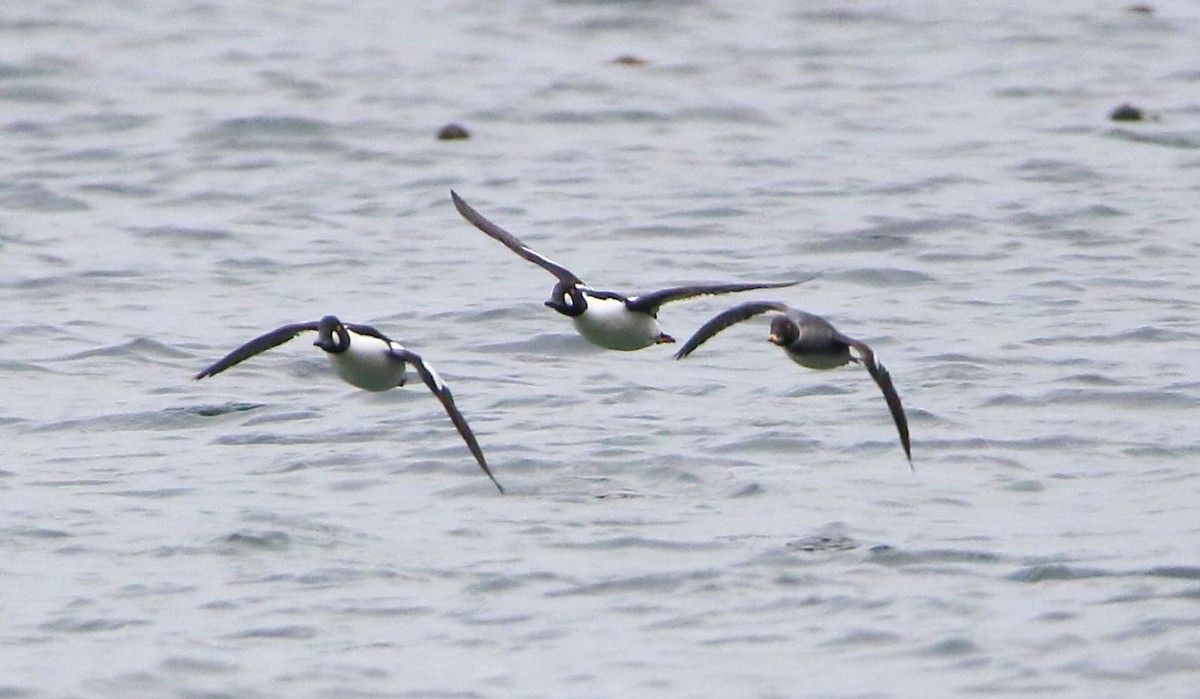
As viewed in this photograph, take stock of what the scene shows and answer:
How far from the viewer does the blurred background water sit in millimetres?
9977

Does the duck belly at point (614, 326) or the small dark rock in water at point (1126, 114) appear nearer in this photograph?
the duck belly at point (614, 326)

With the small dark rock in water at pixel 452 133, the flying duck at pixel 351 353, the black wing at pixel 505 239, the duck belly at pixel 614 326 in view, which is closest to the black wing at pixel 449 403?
the flying duck at pixel 351 353

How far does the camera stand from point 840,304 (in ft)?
54.2

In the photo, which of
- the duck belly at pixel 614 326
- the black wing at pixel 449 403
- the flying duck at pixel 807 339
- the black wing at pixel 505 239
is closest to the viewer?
the black wing at pixel 449 403

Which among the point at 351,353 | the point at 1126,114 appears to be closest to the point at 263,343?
the point at 351,353

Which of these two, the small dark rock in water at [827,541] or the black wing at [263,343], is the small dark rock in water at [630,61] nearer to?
the black wing at [263,343]

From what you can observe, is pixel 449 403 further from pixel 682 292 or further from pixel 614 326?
pixel 614 326

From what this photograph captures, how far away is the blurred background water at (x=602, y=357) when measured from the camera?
32.7 ft

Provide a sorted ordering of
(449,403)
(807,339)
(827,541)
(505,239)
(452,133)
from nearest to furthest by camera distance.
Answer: (449,403)
(827,541)
(807,339)
(505,239)
(452,133)

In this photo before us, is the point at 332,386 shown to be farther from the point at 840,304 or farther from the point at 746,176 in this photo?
the point at 746,176

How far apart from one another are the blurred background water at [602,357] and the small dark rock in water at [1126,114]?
0.14 metres

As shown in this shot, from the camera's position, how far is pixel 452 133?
22438 mm

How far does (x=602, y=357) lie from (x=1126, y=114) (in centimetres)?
867

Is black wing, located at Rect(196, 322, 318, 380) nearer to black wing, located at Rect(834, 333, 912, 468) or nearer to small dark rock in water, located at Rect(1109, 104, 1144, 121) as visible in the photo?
black wing, located at Rect(834, 333, 912, 468)
